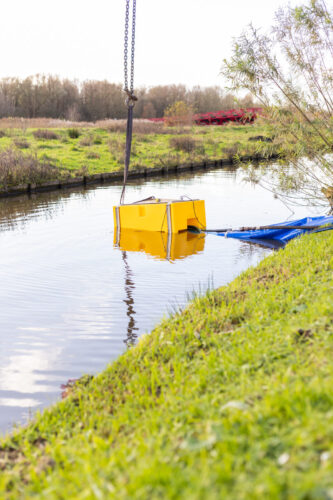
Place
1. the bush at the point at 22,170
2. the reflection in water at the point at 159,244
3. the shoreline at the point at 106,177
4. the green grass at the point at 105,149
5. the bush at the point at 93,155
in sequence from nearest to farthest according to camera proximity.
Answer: the reflection in water at the point at 159,244 < the bush at the point at 22,170 < the shoreline at the point at 106,177 < the green grass at the point at 105,149 < the bush at the point at 93,155

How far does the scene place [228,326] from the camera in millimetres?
4617

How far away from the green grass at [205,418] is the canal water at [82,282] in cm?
76

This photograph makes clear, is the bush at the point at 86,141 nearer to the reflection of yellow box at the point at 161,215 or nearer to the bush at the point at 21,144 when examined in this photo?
the bush at the point at 21,144

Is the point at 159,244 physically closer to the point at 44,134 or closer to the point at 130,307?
the point at 130,307

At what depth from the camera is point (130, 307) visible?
666cm

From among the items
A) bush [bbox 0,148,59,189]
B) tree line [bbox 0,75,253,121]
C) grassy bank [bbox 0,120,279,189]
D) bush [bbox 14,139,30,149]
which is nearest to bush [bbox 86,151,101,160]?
grassy bank [bbox 0,120,279,189]

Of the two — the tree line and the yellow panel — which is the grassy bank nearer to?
the yellow panel

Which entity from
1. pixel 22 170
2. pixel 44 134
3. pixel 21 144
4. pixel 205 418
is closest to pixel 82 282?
pixel 205 418

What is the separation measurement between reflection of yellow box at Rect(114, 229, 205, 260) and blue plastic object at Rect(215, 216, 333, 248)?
89 centimetres

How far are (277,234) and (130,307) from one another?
4.73 meters

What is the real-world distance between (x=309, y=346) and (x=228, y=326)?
1.23 m

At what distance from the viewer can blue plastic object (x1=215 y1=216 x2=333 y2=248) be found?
9641 millimetres

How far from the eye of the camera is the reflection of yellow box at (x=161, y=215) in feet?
34.6

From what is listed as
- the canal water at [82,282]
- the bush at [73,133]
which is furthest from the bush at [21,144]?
the canal water at [82,282]
